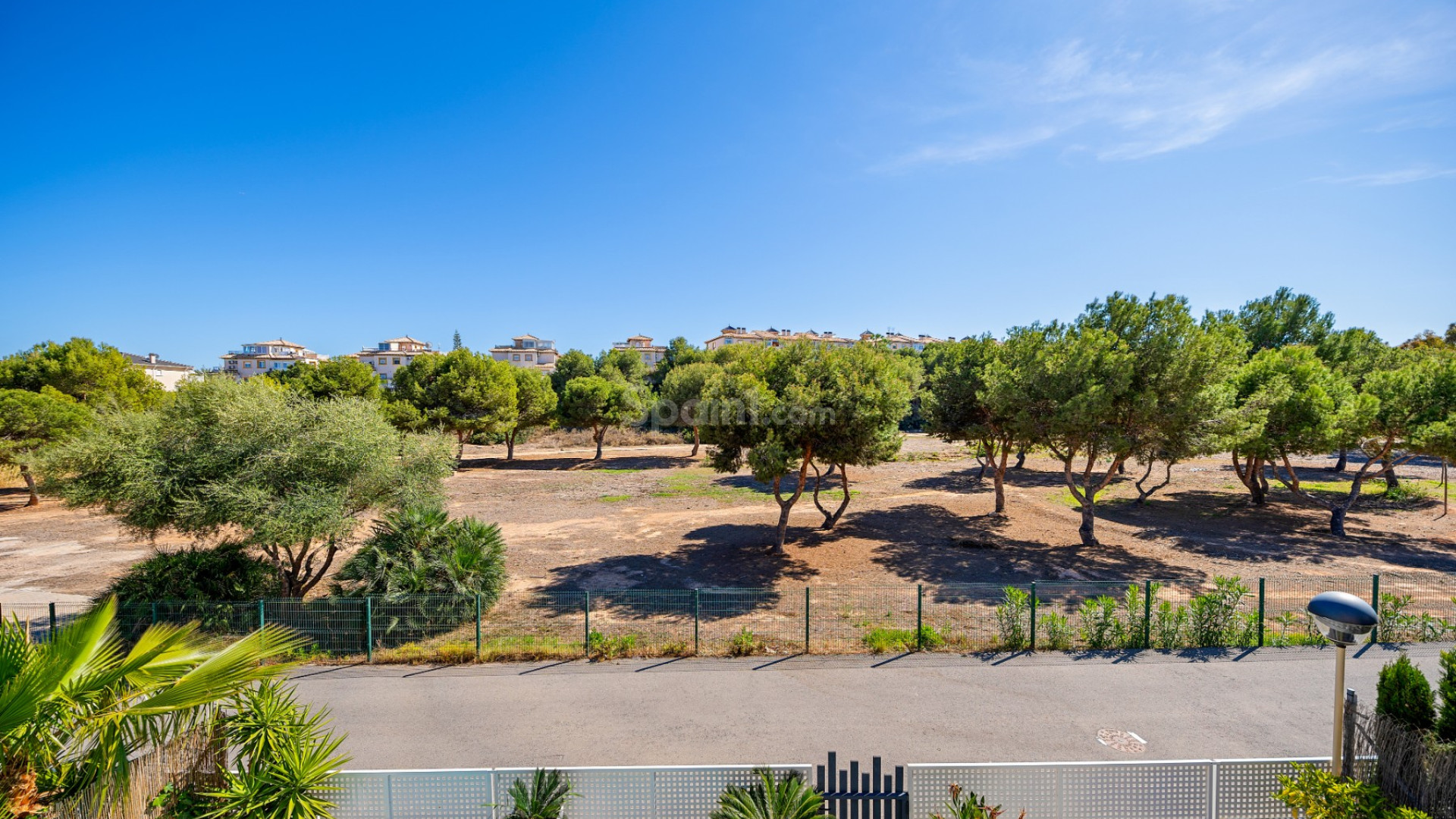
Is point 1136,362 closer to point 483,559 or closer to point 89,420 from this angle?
point 483,559

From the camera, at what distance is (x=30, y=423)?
83.5 feet

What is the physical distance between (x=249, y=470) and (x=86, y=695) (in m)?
9.50

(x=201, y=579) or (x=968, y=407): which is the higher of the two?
(x=968, y=407)

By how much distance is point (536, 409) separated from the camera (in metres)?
44.8

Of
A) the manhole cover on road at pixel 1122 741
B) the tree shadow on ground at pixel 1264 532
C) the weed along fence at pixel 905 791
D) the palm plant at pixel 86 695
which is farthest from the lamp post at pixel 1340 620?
the tree shadow on ground at pixel 1264 532

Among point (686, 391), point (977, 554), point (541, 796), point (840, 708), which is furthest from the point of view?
point (686, 391)

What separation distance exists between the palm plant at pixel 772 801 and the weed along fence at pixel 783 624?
5.14 m

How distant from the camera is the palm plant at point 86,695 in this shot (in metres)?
3.83

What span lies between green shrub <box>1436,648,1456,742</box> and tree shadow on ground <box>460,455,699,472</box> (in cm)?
3614

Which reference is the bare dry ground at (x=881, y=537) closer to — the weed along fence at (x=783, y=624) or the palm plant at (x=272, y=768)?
the weed along fence at (x=783, y=624)

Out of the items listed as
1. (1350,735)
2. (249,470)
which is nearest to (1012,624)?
(1350,735)

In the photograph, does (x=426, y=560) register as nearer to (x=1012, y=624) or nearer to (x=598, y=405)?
(x=1012, y=624)

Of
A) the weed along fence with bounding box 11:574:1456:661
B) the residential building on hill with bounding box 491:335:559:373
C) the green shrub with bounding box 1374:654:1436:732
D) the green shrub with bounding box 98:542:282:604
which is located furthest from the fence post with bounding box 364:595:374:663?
the residential building on hill with bounding box 491:335:559:373

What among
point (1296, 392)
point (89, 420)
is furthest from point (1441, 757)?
point (89, 420)
